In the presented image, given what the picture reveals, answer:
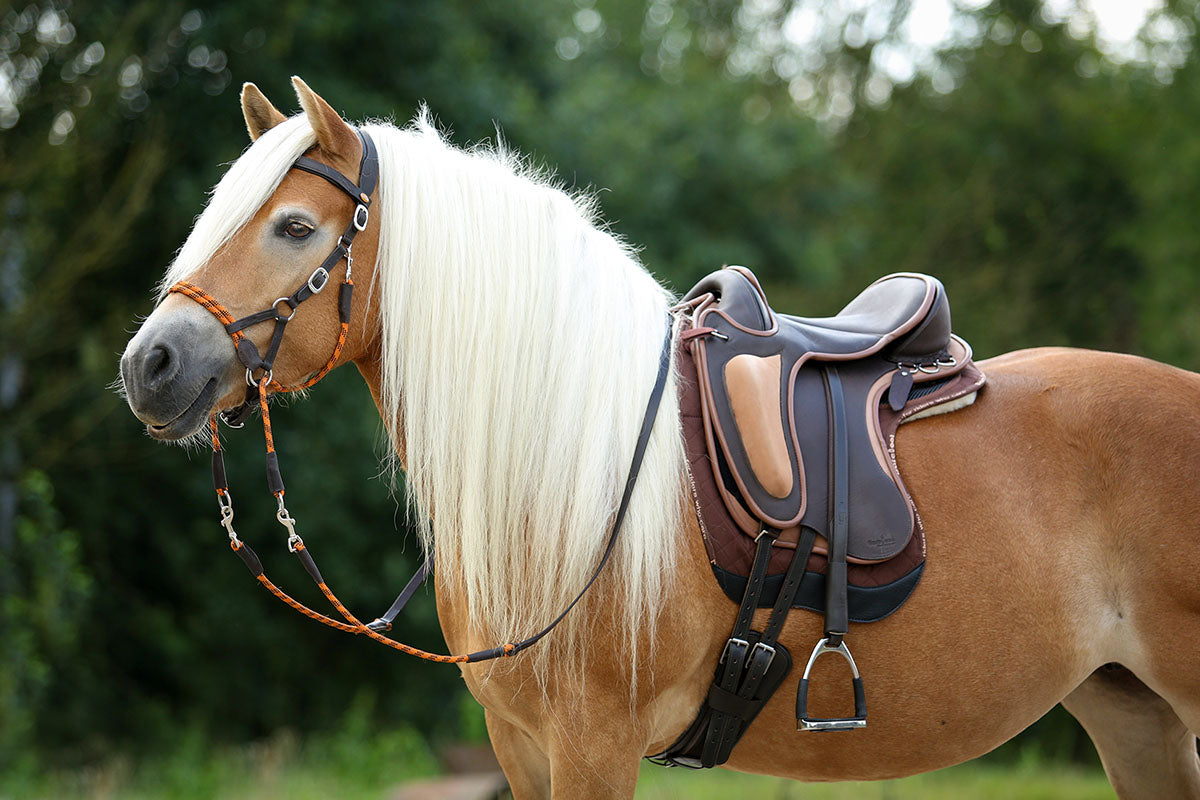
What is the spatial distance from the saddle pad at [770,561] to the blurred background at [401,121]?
3467 mm

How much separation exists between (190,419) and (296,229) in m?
0.43

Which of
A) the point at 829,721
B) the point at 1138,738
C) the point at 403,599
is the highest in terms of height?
the point at 1138,738

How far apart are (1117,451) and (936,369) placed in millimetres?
436

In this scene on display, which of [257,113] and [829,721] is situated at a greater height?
[257,113]

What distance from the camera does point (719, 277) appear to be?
243cm

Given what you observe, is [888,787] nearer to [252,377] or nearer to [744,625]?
[744,625]

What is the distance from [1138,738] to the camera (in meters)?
2.58

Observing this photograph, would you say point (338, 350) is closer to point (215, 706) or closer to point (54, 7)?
point (54, 7)

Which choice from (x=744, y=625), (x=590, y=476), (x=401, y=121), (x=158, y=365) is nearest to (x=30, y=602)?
(x=401, y=121)

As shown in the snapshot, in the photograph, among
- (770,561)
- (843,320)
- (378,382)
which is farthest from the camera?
(843,320)

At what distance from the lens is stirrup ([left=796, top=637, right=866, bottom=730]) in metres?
2.11

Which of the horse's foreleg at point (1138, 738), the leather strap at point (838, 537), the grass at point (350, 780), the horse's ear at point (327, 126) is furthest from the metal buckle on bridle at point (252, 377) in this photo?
the grass at point (350, 780)

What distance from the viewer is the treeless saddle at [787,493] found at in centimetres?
208

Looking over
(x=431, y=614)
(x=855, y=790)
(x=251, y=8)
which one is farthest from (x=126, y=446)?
(x=855, y=790)
